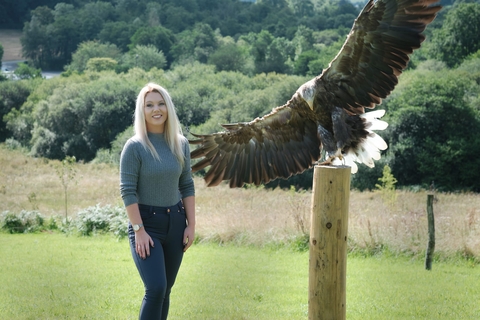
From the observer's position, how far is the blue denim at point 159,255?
4359 mm

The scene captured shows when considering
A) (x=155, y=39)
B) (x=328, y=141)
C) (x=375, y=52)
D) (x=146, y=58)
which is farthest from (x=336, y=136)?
(x=155, y=39)

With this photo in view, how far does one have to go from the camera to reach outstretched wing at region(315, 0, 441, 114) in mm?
5324

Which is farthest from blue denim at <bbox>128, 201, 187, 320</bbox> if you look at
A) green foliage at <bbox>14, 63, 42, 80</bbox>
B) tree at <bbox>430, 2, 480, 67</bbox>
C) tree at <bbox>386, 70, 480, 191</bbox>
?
green foliage at <bbox>14, 63, 42, 80</bbox>

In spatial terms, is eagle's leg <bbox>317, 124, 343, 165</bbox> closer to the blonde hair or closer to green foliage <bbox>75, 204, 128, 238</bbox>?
the blonde hair

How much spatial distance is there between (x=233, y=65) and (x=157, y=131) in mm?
78096

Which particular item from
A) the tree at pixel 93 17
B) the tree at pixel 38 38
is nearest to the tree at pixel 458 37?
the tree at pixel 38 38

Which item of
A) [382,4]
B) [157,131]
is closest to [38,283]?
[157,131]

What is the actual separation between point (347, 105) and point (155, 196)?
2275 millimetres

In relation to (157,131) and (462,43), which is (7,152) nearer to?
(462,43)

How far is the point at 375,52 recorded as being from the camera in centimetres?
562

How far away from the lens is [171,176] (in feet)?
14.9

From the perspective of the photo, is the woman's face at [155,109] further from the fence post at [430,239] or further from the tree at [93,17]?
the tree at [93,17]

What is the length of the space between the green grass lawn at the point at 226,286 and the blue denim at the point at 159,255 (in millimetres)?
3265

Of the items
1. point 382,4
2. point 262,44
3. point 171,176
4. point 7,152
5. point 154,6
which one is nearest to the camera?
point 171,176
